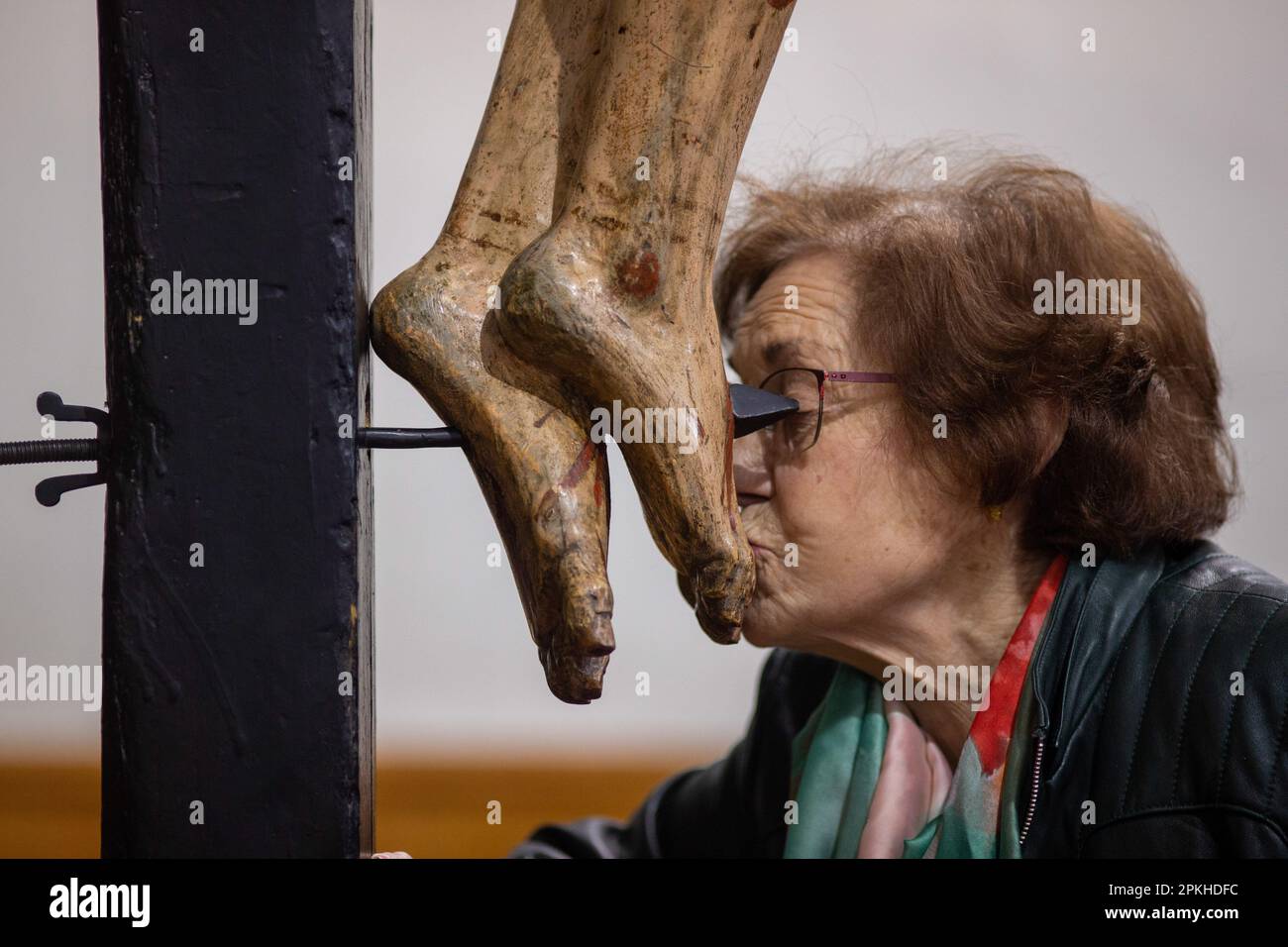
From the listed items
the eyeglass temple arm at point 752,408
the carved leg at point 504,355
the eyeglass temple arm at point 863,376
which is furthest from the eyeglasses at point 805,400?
the carved leg at point 504,355

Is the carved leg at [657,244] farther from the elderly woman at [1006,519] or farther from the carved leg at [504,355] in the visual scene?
the elderly woman at [1006,519]

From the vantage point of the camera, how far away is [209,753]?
0.60 m

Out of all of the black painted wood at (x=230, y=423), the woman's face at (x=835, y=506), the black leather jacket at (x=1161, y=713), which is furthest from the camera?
the woman's face at (x=835, y=506)

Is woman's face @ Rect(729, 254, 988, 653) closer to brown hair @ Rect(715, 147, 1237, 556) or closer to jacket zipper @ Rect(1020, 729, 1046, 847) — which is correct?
brown hair @ Rect(715, 147, 1237, 556)

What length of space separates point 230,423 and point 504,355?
137 millimetres

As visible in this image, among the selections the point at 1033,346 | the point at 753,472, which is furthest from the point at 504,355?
the point at 1033,346

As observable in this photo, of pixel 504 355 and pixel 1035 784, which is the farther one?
pixel 1035 784

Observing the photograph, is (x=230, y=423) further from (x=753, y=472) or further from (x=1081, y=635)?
(x=1081, y=635)

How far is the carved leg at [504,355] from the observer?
61cm

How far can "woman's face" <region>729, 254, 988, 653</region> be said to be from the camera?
92 cm

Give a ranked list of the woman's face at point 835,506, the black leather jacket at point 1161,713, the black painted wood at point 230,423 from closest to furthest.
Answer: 1. the black painted wood at point 230,423
2. the black leather jacket at point 1161,713
3. the woman's face at point 835,506

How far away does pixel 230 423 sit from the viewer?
1.95 ft

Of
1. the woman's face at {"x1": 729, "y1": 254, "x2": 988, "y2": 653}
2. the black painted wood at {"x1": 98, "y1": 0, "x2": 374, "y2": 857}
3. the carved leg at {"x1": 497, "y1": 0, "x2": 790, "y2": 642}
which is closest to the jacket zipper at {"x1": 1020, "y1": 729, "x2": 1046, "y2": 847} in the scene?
the woman's face at {"x1": 729, "y1": 254, "x2": 988, "y2": 653}
